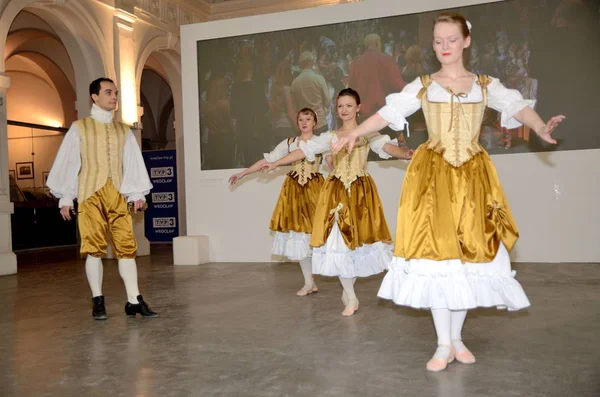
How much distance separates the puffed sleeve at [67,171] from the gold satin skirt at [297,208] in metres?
1.70

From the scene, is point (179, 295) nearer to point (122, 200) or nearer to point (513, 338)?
point (122, 200)

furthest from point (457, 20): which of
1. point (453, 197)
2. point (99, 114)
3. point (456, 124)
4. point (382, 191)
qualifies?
point (382, 191)

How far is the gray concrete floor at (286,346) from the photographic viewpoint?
8.00 feet

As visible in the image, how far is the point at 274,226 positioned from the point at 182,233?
7.55m

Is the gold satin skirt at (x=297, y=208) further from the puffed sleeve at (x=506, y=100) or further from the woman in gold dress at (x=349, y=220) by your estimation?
the puffed sleeve at (x=506, y=100)

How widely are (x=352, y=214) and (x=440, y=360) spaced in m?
1.42

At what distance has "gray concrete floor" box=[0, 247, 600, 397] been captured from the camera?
96.0 inches

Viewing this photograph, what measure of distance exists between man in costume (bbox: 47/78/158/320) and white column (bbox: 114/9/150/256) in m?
5.67

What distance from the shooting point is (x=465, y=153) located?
8.64 ft

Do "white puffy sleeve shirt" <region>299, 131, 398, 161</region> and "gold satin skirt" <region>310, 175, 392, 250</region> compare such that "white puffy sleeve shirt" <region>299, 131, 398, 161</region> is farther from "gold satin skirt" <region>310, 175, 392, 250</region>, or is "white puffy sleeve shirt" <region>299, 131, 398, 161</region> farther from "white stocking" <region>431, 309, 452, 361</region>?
"white stocking" <region>431, 309, 452, 361</region>

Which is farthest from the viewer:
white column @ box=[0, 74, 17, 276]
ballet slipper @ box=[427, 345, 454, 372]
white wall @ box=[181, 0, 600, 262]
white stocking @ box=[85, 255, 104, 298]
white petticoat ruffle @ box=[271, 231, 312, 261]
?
white column @ box=[0, 74, 17, 276]

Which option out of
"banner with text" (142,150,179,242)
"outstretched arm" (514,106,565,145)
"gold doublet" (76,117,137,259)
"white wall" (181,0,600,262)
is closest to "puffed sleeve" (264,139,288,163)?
"gold doublet" (76,117,137,259)

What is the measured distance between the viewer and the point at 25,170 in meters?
14.2

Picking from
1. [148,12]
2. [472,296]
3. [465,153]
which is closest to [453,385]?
[472,296]
